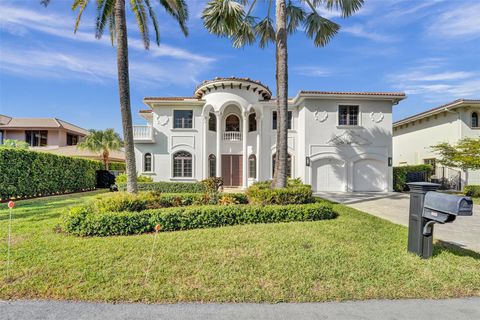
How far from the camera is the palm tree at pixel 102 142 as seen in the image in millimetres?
21469

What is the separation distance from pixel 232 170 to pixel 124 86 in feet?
36.8

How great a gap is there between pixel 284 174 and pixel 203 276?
574cm

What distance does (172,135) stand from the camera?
1778 centimetres

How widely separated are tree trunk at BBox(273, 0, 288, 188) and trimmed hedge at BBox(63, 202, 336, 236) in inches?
73.5

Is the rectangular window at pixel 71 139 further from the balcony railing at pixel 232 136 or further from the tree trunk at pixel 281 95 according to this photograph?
the tree trunk at pixel 281 95

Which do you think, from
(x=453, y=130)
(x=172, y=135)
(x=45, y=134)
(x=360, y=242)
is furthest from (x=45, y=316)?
(x=45, y=134)

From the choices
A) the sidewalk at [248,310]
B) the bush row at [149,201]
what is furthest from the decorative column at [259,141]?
the sidewalk at [248,310]

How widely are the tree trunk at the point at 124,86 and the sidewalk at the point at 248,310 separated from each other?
210 inches

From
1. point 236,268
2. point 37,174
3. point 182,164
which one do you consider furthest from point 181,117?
point 236,268

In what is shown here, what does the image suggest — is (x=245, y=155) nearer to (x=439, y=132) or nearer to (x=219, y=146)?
(x=219, y=146)

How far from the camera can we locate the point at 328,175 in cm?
1625

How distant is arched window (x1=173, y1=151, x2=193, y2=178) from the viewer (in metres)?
17.9

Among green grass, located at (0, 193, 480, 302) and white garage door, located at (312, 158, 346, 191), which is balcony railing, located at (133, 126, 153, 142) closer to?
green grass, located at (0, 193, 480, 302)

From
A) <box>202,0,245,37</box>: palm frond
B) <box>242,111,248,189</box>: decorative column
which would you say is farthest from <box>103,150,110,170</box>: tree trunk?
<box>202,0,245,37</box>: palm frond
